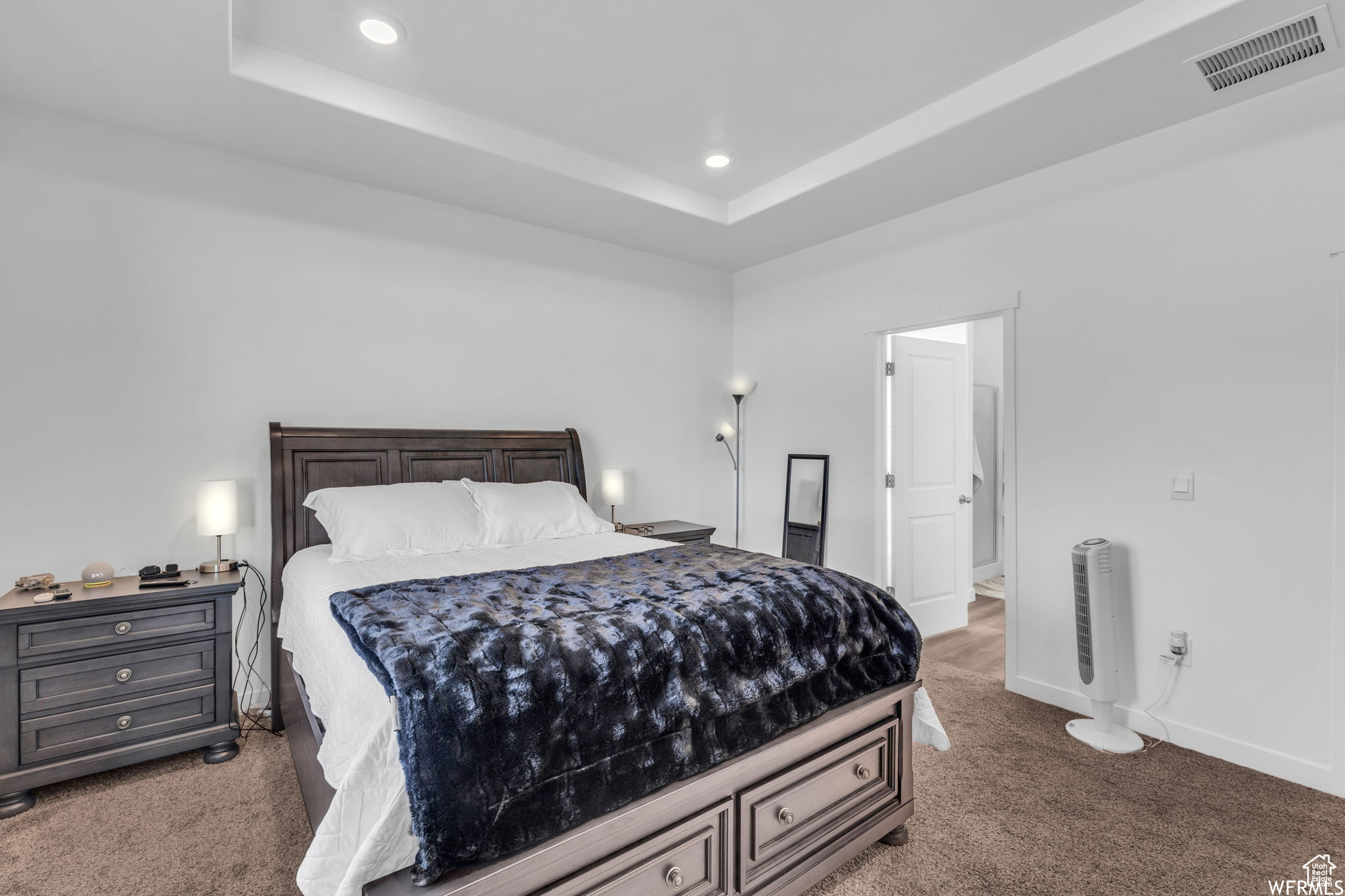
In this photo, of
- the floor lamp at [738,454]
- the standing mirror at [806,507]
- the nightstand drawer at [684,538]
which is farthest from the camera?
the floor lamp at [738,454]

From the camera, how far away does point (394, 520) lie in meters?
2.94

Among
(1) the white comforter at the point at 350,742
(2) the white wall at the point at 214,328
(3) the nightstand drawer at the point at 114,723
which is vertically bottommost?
(3) the nightstand drawer at the point at 114,723

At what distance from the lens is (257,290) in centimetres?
318

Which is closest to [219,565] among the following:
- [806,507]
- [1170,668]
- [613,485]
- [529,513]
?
[529,513]

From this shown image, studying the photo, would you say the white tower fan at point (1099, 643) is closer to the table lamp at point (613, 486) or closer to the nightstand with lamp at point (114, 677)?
the table lamp at point (613, 486)

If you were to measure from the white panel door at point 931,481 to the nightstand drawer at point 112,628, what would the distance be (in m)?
3.79

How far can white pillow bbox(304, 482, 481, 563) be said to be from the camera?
9.34 ft

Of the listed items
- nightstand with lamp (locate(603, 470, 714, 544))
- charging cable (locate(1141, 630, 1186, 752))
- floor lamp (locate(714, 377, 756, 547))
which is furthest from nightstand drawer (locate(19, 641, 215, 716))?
charging cable (locate(1141, 630, 1186, 752))

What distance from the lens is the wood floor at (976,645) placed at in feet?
12.5

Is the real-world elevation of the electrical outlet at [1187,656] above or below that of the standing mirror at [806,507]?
below

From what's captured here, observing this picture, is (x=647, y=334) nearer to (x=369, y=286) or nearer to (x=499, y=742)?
(x=369, y=286)

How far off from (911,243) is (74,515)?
4494 mm

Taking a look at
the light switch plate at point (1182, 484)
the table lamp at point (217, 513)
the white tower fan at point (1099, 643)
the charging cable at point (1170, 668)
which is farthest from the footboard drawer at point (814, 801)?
the table lamp at point (217, 513)

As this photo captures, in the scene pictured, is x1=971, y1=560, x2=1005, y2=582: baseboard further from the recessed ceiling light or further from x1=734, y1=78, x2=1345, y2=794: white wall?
the recessed ceiling light
